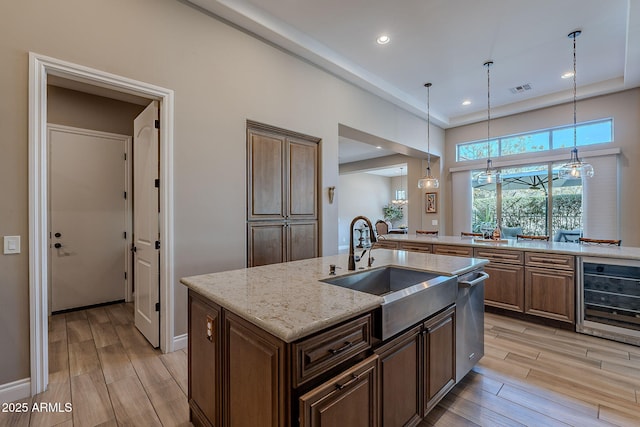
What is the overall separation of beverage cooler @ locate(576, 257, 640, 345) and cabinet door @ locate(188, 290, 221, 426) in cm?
397

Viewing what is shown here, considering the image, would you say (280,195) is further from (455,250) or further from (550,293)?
(550,293)

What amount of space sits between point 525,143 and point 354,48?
4336mm

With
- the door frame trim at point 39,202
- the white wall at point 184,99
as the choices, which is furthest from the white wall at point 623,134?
the door frame trim at point 39,202

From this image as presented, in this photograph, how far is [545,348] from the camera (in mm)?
2992

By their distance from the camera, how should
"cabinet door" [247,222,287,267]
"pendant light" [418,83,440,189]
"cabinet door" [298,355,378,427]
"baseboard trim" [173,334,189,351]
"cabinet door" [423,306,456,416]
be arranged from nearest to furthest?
1. "cabinet door" [298,355,378,427]
2. "cabinet door" [423,306,456,416]
3. "baseboard trim" [173,334,189,351]
4. "cabinet door" [247,222,287,267]
5. "pendant light" [418,83,440,189]

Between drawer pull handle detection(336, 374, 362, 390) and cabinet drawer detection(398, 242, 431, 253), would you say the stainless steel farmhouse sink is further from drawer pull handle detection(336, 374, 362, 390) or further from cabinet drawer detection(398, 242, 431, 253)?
cabinet drawer detection(398, 242, 431, 253)

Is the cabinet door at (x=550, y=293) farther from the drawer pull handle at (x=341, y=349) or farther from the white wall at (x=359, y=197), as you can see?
the white wall at (x=359, y=197)

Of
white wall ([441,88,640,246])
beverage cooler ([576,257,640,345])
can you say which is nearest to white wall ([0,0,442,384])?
beverage cooler ([576,257,640,345])

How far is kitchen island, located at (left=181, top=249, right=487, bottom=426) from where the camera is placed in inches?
43.6

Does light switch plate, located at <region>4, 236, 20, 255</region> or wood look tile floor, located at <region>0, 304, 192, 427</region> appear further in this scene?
light switch plate, located at <region>4, 236, 20, 255</region>

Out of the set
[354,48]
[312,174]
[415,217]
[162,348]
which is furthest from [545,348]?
[415,217]

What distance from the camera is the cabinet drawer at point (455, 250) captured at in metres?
4.22

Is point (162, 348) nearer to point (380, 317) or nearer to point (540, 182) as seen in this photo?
point (380, 317)

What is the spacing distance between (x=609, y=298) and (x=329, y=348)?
3.78 meters
